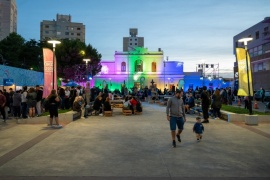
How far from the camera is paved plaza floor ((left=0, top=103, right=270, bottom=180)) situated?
6.20 meters

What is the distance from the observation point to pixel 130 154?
26.1 feet

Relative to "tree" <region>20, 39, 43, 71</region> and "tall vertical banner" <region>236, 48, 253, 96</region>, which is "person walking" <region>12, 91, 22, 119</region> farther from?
"tree" <region>20, 39, 43, 71</region>

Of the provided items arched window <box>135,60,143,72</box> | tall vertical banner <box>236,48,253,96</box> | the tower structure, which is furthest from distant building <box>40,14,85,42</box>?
tall vertical banner <box>236,48,253,96</box>

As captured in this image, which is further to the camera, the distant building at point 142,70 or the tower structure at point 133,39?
the tower structure at point 133,39

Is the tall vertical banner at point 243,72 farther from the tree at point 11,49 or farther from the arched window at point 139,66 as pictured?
the arched window at point 139,66

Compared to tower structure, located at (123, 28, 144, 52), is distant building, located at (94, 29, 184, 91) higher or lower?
lower

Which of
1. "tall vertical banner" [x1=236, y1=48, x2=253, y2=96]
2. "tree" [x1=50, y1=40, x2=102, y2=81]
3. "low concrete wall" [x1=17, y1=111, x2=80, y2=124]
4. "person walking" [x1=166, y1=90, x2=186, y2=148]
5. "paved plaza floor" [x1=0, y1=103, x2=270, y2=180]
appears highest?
"tree" [x1=50, y1=40, x2=102, y2=81]

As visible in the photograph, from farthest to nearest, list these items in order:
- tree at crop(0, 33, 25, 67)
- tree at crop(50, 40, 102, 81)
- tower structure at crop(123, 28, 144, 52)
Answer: tower structure at crop(123, 28, 144, 52) → tree at crop(0, 33, 25, 67) → tree at crop(50, 40, 102, 81)

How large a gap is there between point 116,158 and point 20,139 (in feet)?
14.2

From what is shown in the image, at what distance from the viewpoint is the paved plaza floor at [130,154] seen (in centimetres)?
620

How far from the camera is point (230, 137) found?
10688 mm

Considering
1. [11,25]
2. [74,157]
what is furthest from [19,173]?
[11,25]

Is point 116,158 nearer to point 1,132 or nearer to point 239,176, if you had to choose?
point 239,176

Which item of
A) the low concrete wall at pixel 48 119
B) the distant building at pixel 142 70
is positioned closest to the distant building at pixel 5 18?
the distant building at pixel 142 70
